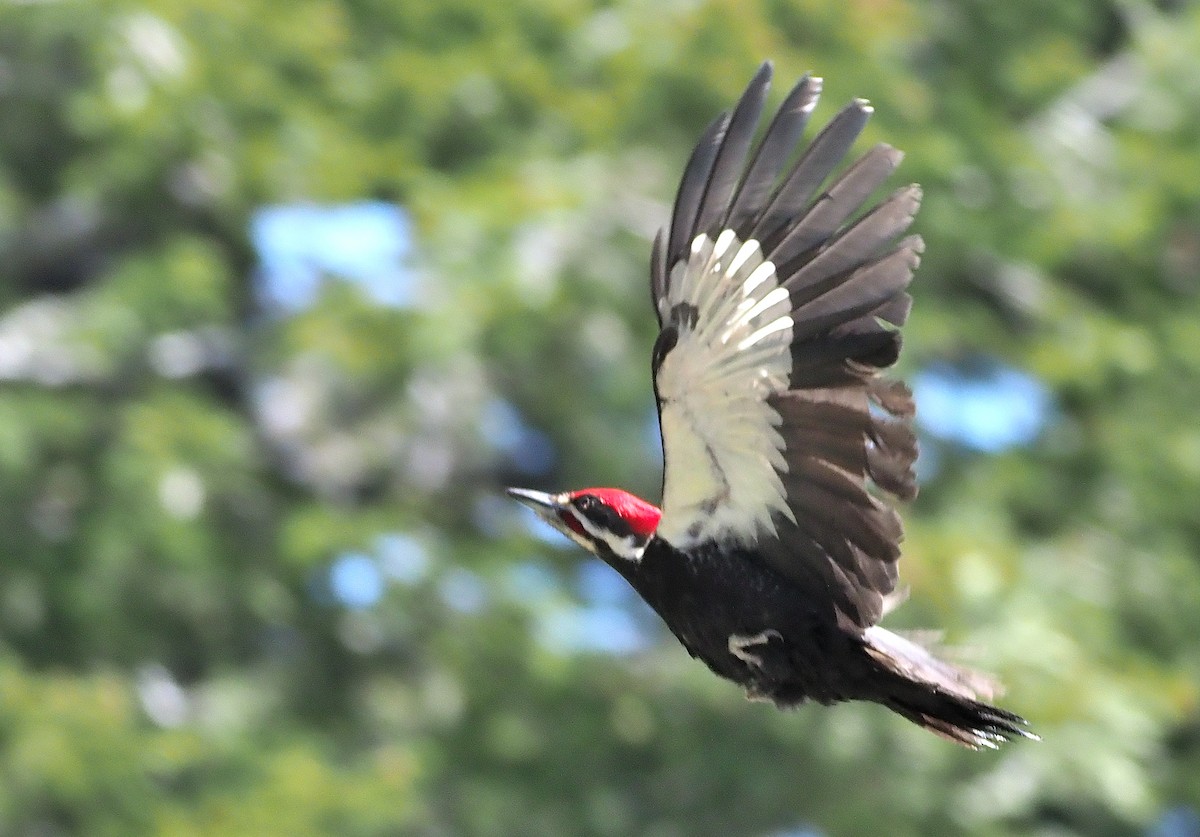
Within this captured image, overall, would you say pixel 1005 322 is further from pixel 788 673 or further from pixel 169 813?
pixel 788 673

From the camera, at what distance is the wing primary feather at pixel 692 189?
13.6ft

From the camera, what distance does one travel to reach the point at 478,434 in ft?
30.6

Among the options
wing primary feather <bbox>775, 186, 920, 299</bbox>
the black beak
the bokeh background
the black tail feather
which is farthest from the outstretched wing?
the bokeh background

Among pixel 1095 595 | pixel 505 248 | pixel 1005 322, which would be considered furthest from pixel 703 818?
pixel 1005 322

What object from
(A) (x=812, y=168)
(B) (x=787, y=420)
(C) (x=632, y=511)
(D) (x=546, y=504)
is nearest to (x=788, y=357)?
(B) (x=787, y=420)

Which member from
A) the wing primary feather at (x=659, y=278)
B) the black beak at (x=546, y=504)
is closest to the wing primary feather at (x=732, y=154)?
the wing primary feather at (x=659, y=278)

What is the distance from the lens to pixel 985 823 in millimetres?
8438

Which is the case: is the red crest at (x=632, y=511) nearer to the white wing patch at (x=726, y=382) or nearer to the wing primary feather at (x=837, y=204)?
the white wing patch at (x=726, y=382)

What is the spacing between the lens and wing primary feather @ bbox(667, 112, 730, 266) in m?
4.16

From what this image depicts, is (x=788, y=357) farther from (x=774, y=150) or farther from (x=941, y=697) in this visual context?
(x=941, y=697)

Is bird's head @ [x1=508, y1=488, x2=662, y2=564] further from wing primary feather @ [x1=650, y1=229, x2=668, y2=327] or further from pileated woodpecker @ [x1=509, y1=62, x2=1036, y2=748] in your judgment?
wing primary feather @ [x1=650, y1=229, x2=668, y2=327]

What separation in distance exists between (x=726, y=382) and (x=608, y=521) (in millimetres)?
536

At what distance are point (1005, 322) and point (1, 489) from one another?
543 cm

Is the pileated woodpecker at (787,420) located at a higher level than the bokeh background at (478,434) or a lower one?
lower
